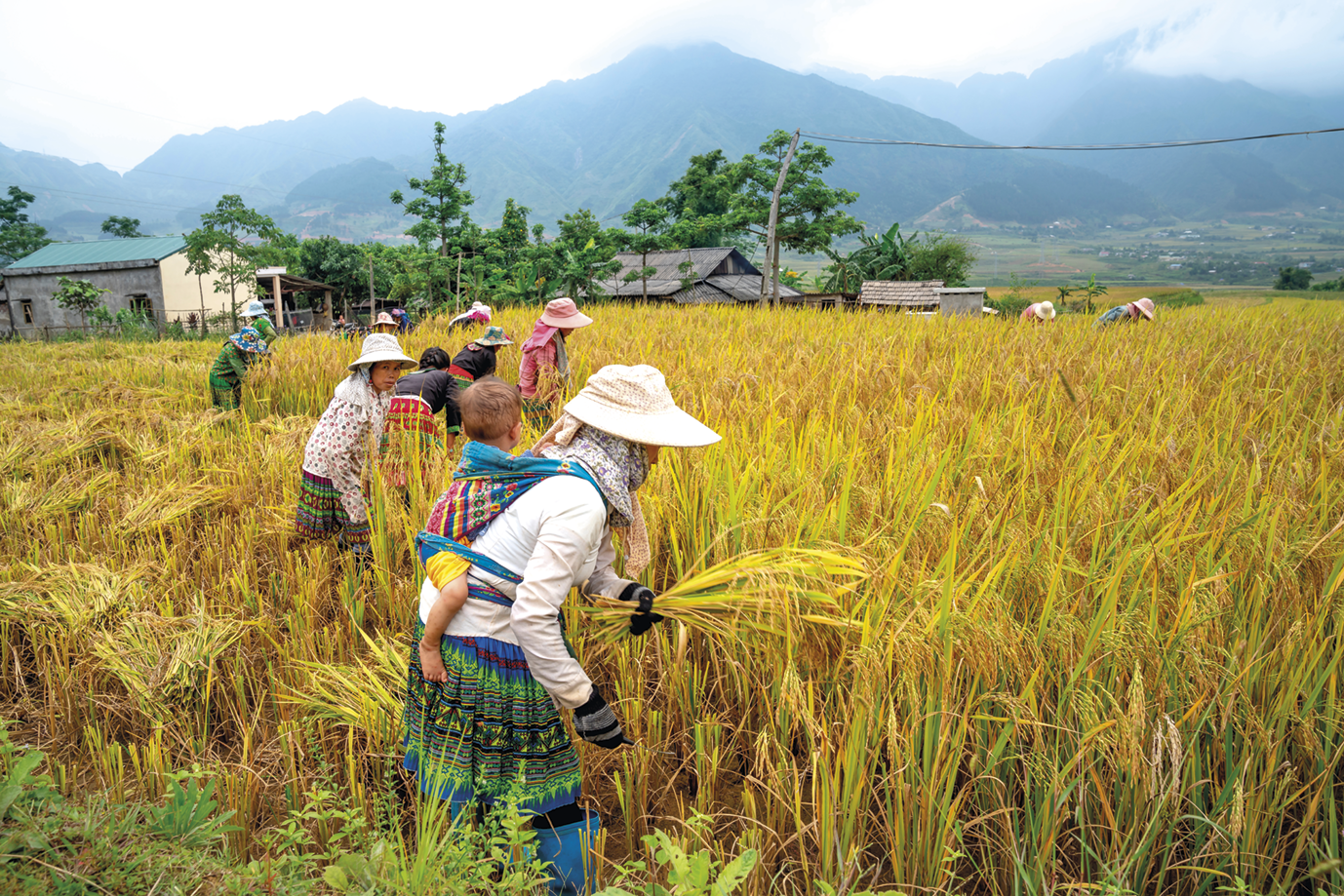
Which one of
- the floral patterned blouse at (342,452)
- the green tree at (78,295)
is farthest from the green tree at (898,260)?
the green tree at (78,295)

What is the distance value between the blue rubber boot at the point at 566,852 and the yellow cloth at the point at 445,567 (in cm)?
67

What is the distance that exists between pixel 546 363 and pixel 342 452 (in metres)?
1.84

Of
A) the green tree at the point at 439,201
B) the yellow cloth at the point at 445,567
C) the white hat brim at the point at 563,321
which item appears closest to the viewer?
the yellow cloth at the point at 445,567

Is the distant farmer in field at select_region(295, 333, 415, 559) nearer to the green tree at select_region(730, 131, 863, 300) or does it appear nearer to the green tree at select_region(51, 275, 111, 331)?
the green tree at select_region(730, 131, 863, 300)

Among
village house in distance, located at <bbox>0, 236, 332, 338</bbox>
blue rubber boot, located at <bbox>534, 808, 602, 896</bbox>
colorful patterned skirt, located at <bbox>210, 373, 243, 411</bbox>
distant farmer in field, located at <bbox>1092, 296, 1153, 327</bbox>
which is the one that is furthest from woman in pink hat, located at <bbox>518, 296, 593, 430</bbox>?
village house in distance, located at <bbox>0, 236, 332, 338</bbox>

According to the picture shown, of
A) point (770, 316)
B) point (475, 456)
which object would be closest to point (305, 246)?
point (770, 316)

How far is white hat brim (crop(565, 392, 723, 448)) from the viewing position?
4.88 feet

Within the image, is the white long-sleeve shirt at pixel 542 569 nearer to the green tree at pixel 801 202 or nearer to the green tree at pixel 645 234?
the green tree at pixel 645 234

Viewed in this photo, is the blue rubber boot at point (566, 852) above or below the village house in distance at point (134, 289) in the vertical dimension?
below

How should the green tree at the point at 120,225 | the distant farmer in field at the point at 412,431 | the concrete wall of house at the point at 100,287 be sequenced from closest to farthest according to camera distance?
the distant farmer in field at the point at 412,431 → the concrete wall of house at the point at 100,287 → the green tree at the point at 120,225

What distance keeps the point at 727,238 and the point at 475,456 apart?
63804 millimetres

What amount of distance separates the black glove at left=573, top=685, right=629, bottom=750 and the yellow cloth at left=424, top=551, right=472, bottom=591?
0.41 metres

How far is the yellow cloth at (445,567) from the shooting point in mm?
1456

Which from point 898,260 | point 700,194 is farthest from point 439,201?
point 700,194
